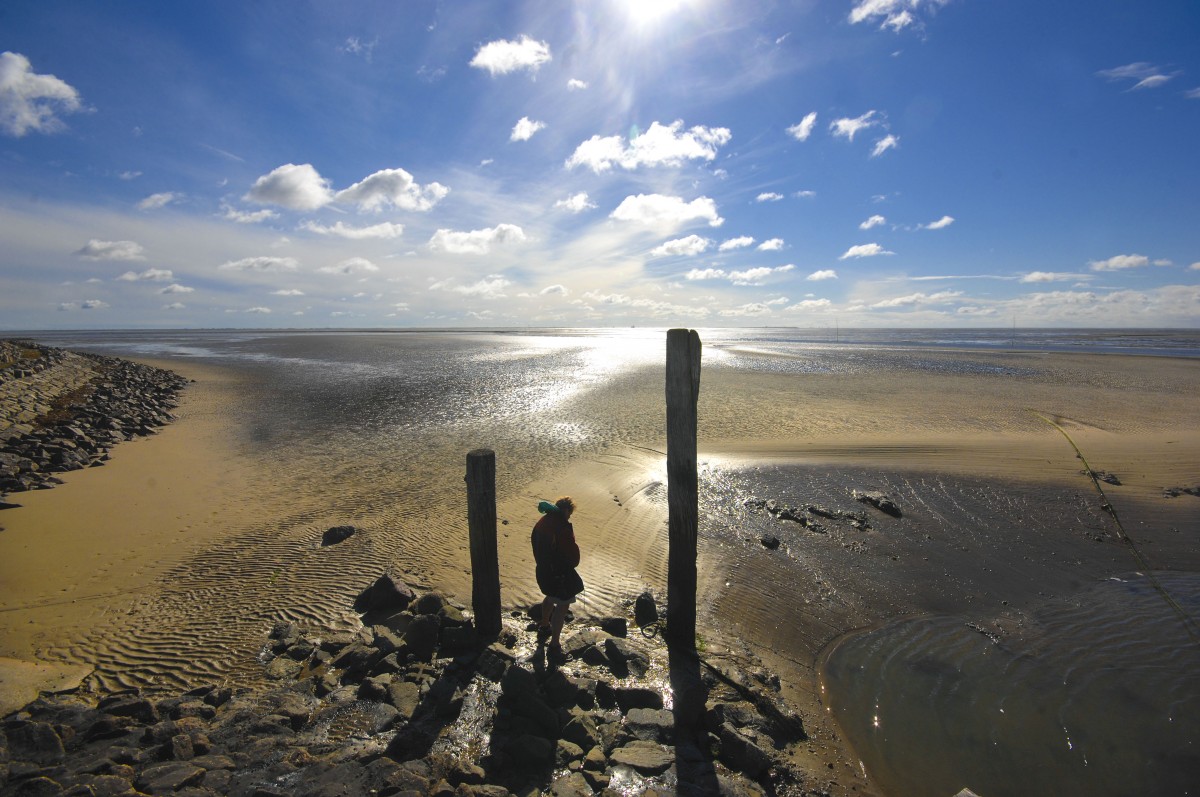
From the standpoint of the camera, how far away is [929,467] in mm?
14023

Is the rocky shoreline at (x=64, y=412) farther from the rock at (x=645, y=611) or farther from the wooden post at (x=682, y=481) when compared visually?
the wooden post at (x=682, y=481)

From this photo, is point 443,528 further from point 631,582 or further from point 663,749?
point 663,749

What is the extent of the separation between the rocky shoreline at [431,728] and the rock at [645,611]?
2.27 ft

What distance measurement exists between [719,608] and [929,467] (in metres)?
9.37

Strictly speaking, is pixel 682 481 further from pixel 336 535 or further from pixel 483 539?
pixel 336 535

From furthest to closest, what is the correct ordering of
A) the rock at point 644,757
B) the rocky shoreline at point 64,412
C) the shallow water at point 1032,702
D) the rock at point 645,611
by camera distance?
the rocky shoreline at point 64,412, the rock at point 645,611, the shallow water at point 1032,702, the rock at point 644,757

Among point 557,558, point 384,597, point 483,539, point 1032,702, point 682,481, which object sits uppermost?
point 682,481

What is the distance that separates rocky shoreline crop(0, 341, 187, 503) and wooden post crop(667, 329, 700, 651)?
529 inches

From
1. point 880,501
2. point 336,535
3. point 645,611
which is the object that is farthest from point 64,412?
point 880,501

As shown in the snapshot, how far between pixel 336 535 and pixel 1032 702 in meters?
9.90

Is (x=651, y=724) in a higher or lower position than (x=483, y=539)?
lower

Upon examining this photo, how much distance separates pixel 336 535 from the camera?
372 inches

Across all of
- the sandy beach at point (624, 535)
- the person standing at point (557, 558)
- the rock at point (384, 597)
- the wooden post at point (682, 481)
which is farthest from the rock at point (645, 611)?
the rock at point (384, 597)

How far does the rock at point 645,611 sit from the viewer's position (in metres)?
7.07
